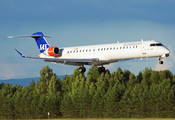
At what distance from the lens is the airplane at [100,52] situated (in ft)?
133

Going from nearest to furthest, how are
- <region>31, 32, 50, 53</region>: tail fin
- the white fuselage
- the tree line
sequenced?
the white fuselage
<region>31, 32, 50, 53</region>: tail fin
the tree line

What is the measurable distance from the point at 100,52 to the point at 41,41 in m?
15.2

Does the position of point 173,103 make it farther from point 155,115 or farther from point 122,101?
point 122,101

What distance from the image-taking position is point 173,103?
323 ft

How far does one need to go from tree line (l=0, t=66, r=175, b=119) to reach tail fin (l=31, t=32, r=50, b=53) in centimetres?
5323

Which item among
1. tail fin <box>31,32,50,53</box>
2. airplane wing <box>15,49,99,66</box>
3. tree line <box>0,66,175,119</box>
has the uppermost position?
tail fin <box>31,32,50,53</box>

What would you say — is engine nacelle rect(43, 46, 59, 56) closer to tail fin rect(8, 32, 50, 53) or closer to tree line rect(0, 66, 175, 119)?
tail fin rect(8, 32, 50, 53)

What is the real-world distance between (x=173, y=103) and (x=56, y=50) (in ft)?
192

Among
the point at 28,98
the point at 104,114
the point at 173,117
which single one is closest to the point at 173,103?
the point at 173,117

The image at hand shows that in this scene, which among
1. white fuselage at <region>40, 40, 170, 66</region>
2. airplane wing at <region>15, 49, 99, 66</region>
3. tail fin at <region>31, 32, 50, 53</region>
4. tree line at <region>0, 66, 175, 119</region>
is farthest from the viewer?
tree line at <region>0, 66, 175, 119</region>

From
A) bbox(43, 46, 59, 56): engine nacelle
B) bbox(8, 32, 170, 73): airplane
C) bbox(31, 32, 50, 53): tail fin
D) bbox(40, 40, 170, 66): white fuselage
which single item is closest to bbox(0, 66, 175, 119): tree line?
bbox(31, 32, 50, 53): tail fin

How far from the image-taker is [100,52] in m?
44.8

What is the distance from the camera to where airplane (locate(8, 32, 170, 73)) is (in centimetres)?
4059

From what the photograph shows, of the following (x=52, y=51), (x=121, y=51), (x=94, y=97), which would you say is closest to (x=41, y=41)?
(x=52, y=51)
